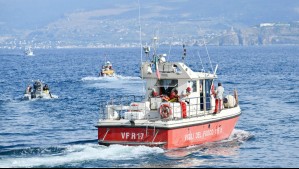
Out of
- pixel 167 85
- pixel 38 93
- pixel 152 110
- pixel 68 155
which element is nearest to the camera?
pixel 68 155

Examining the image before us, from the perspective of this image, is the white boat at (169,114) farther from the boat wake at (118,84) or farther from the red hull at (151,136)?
the boat wake at (118,84)

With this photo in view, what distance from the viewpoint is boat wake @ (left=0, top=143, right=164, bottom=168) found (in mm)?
33625

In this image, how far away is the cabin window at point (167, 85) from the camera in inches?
1538

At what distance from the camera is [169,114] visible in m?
36.8

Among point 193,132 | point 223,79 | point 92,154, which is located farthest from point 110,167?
point 223,79

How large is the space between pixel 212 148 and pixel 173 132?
9.76 feet

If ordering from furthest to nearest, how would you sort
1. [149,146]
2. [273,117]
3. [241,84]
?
[241,84] < [273,117] < [149,146]

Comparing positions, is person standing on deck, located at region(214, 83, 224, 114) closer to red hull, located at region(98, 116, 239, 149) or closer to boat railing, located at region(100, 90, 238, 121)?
boat railing, located at region(100, 90, 238, 121)

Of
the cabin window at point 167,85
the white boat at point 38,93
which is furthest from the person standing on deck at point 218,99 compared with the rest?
the white boat at point 38,93

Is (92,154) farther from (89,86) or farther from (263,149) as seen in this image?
(89,86)

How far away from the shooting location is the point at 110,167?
109 feet

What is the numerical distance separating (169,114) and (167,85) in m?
2.70

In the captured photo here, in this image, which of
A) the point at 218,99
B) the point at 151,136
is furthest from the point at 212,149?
the point at 151,136

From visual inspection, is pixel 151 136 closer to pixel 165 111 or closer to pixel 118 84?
pixel 165 111
